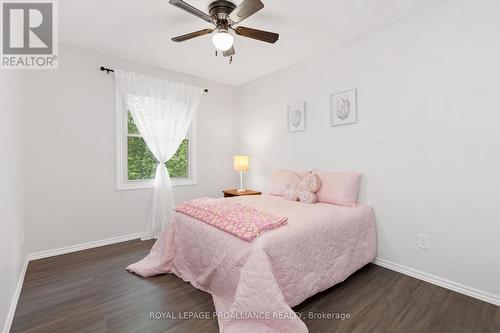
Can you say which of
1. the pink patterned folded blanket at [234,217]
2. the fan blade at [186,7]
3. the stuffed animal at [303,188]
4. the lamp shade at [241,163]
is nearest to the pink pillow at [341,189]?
the stuffed animal at [303,188]

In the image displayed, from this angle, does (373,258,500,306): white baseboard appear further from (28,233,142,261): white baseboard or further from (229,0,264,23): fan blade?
(28,233,142,261): white baseboard

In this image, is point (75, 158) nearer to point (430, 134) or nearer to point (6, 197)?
point (6, 197)

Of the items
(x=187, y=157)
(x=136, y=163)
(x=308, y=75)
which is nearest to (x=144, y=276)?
(x=136, y=163)

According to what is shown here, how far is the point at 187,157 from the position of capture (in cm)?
405

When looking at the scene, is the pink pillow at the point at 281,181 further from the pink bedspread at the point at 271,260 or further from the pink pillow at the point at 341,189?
the pink bedspread at the point at 271,260

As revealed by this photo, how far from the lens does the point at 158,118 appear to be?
352 cm

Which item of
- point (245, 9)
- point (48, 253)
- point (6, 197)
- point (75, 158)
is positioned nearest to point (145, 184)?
point (75, 158)

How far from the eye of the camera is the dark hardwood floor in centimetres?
163

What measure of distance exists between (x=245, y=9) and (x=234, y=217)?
1.65 metres

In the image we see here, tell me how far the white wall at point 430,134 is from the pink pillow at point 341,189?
16cm

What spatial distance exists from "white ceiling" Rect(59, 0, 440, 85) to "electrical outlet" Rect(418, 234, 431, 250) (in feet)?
7.06

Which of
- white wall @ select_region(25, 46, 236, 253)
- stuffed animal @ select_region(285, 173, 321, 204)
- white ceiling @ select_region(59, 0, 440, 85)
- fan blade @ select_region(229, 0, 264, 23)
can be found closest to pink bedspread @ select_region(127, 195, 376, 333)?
stuffed animal @ select_region(285, 173, 321, 204)

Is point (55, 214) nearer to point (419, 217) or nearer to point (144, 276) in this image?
point (144, 276)

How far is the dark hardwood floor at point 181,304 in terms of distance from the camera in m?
1.63
